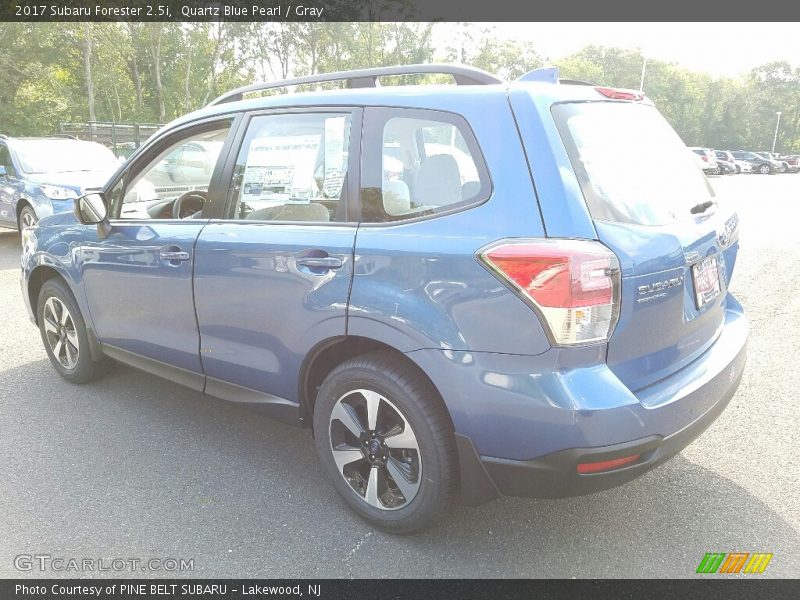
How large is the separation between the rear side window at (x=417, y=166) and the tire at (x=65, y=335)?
261 centimetres

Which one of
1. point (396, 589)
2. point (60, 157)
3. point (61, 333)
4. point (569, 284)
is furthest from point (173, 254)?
point (60, 157)

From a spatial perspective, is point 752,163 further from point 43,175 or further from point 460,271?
point 460,271

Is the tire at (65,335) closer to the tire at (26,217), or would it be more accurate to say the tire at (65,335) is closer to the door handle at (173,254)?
the door handle at (173,254)

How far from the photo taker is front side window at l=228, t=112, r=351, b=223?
2.77 meters

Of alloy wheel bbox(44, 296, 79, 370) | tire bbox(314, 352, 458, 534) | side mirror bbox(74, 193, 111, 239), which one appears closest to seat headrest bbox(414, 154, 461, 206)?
tire bbox(314, 352, 458, 534)

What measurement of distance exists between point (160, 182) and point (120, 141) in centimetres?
2581

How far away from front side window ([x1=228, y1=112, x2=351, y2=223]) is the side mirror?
3.53ft

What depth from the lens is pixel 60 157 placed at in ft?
33.3

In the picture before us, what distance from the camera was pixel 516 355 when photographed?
214 centimetres

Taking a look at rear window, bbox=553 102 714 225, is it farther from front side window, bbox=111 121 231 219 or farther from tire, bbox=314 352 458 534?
front side window, bbox=111 121 231 219

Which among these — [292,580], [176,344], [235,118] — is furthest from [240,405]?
[235,118]

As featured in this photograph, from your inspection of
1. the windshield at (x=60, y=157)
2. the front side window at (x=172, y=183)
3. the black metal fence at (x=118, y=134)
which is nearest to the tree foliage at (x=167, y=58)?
the black metal fence at (x=118, y=134)

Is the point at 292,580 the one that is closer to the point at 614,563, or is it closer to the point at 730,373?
the point at 614,563

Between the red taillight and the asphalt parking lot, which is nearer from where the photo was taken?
the asphalt parking lot
